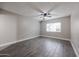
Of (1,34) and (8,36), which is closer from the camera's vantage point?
(1,34)

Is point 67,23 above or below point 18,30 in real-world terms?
above

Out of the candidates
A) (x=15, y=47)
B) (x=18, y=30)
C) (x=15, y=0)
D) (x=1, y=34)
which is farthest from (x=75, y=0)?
(x=18, y=30)

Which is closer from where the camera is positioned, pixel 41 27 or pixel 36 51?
pixel 36 51

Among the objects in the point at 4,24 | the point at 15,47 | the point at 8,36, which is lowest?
the point at 15,47

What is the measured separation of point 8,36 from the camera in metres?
3.10

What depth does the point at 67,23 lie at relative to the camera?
4539mm

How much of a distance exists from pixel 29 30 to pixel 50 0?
4.11 metres

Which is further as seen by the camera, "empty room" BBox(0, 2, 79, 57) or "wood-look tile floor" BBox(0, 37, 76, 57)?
"wood-look tile floor" BBox(0, 37, 76, 57)

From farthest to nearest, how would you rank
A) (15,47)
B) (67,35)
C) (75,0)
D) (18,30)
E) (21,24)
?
(67,35), (21,24), (18,30), (15,47), (75,0)

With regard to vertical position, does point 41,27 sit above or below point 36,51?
above

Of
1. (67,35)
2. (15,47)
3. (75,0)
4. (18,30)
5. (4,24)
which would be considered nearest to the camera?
(75,0)

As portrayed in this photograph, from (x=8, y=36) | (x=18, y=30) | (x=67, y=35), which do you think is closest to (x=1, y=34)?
(x=8, y=36)

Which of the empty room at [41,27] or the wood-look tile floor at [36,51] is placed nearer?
the empty room at [41,27]

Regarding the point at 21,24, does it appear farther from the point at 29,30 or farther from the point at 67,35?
the point at 67,35
